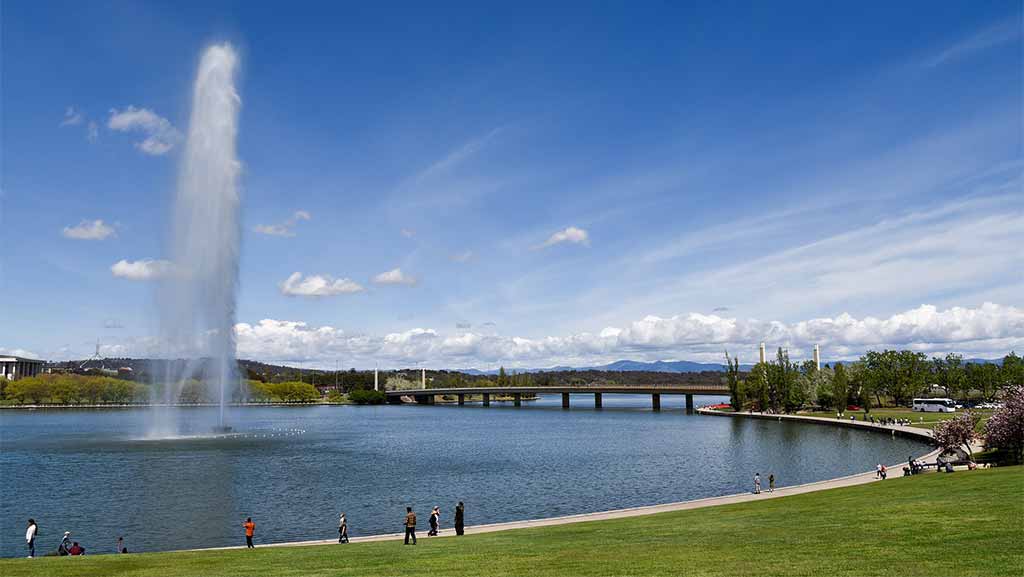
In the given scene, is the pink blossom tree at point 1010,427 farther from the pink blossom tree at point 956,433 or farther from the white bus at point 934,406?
the white bus at point 934,406

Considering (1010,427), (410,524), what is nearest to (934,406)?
(1010,427)

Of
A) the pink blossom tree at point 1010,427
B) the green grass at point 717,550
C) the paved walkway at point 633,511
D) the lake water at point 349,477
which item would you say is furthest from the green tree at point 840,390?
the green grass at point 717,550

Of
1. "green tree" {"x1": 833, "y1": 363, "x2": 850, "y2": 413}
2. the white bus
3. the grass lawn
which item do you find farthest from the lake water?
the white bus

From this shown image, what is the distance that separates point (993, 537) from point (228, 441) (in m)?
99.6

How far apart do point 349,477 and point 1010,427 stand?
55.6 meters

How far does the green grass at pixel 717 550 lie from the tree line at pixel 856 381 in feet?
432

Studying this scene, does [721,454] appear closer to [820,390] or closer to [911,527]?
[911,527]

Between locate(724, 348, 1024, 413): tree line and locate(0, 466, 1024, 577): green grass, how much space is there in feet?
432

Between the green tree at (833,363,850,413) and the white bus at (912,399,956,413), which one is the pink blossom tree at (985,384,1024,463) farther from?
the white bus at (912,399,956,413)

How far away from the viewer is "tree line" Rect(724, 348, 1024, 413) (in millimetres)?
165000

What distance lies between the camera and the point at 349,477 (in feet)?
221

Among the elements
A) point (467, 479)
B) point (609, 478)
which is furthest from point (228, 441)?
point (609, 478)

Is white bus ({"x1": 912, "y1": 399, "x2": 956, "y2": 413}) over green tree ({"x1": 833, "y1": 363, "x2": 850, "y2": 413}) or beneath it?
beneath

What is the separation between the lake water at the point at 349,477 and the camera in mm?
46469
